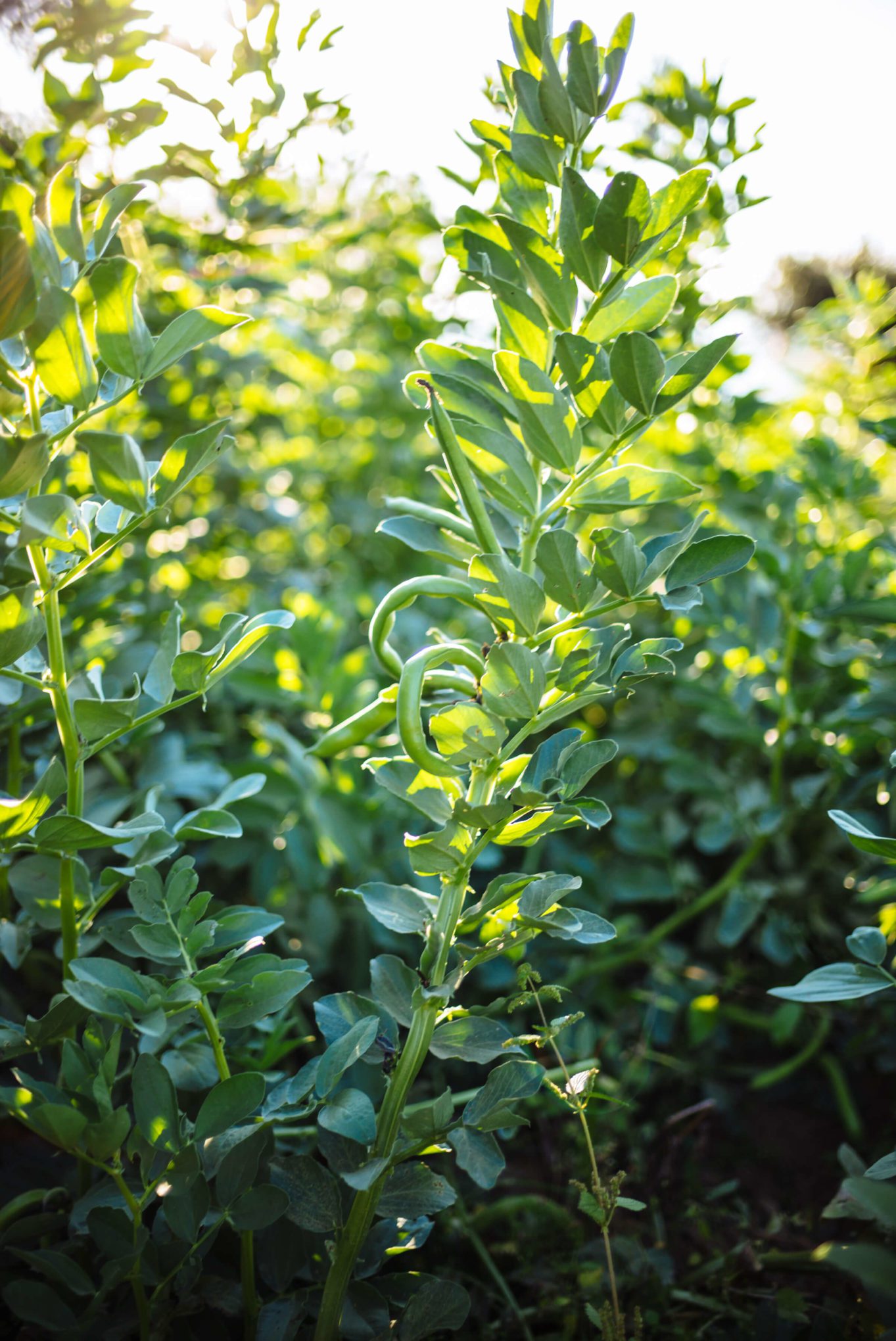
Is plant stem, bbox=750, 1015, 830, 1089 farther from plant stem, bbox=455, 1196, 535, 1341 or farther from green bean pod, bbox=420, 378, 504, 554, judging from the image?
green bean pod, bbox=420, 378, 504, 554

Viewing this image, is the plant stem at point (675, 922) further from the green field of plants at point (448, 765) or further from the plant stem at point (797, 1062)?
the plant stem at point (797, 1062)

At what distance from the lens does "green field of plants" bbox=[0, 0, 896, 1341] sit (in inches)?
17.6

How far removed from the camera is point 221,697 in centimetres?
103

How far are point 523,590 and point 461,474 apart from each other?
0.08 m

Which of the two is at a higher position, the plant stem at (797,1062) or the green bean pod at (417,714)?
the green bean pod at (417,714)

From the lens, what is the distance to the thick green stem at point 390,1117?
17.6 inches

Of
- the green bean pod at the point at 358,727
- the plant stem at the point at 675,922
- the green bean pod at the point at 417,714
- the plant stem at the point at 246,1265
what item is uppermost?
the green bean pod at the point at 417,714

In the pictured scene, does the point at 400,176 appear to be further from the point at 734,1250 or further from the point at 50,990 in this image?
the point at 734,1250

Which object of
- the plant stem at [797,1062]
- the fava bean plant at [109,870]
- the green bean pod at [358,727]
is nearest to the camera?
the fava bean plant at [109,870]

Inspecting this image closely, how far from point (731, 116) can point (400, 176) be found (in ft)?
2.27

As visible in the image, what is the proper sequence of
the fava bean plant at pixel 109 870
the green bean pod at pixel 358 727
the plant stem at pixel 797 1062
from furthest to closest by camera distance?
the plant stem at pixel 797 1062
the green bean pod at pixel 358 727
the fava bean plant at pixel 109 870

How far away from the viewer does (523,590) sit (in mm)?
432

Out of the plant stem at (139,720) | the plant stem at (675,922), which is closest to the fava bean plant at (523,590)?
the plant stem at (139,720)

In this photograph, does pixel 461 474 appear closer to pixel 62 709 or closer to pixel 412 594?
pixel 412 594
